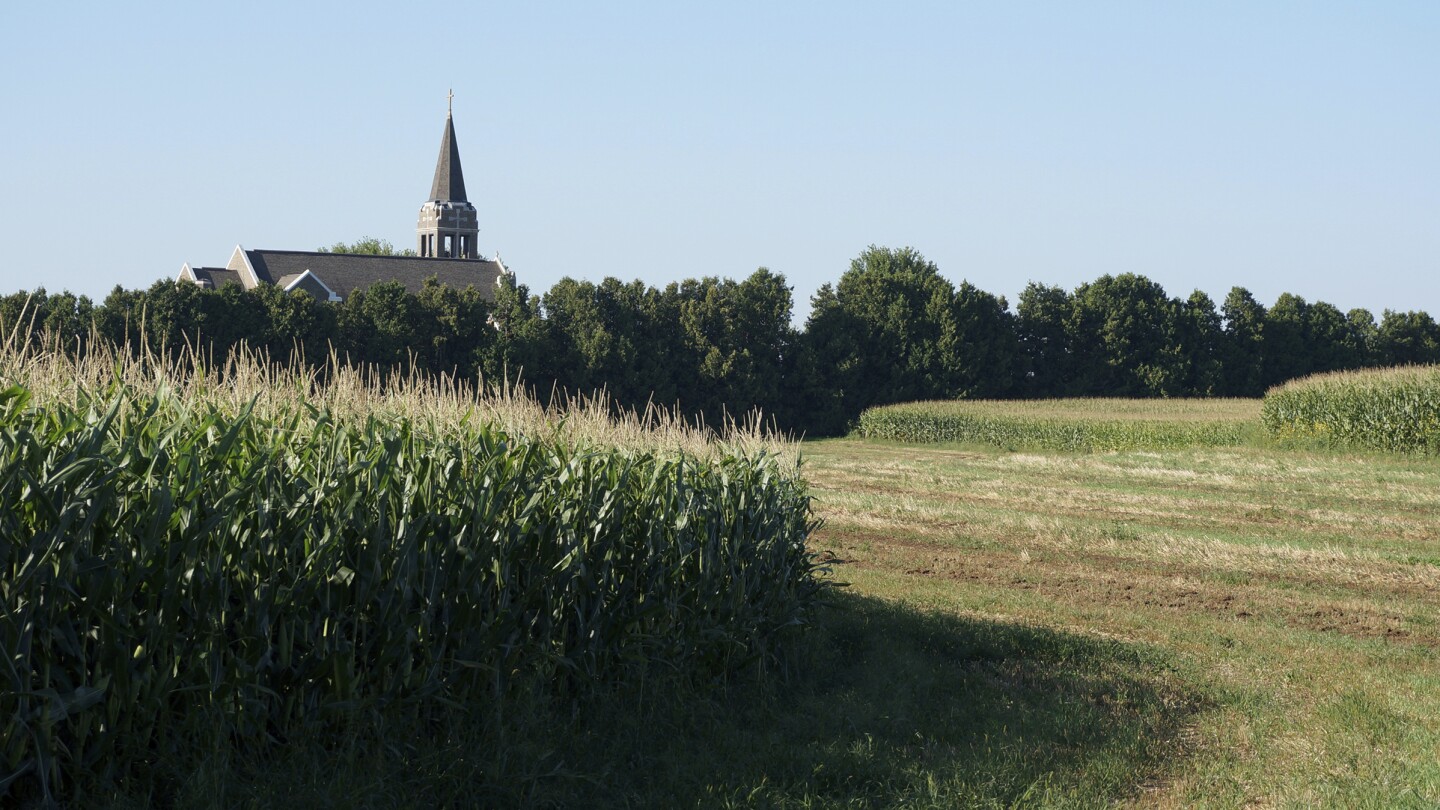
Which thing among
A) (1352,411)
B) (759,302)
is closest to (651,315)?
(759,302)

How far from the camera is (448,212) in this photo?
294 ft

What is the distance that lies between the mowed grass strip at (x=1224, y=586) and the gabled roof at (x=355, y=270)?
50590mm

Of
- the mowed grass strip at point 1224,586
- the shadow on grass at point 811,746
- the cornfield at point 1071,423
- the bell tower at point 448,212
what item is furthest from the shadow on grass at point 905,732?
the bell tower at point 448,212

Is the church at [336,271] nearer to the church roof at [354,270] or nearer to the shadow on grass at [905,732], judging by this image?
the church roof at [354,270]

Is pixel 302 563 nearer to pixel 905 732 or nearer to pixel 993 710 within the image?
pixel 905 732

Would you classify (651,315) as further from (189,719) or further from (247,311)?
(189,719)

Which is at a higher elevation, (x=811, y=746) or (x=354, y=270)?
(x=354, y=270)

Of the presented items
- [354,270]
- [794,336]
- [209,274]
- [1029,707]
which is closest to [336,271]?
[354,270]

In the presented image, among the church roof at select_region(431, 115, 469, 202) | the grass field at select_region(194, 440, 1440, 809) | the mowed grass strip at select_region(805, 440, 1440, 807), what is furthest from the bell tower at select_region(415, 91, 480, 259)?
the grass field at select_region(194, 440, 1440, 809)

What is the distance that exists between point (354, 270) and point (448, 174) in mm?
19091

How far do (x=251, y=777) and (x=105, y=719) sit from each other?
2.37 feet

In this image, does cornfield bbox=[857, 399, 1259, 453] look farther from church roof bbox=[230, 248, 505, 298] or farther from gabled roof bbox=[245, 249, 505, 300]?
gabled roof bbox=[245, 249, 505, 300]

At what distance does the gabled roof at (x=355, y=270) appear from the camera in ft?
237

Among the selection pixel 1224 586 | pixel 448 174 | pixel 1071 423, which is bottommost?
pixel 1224 586
